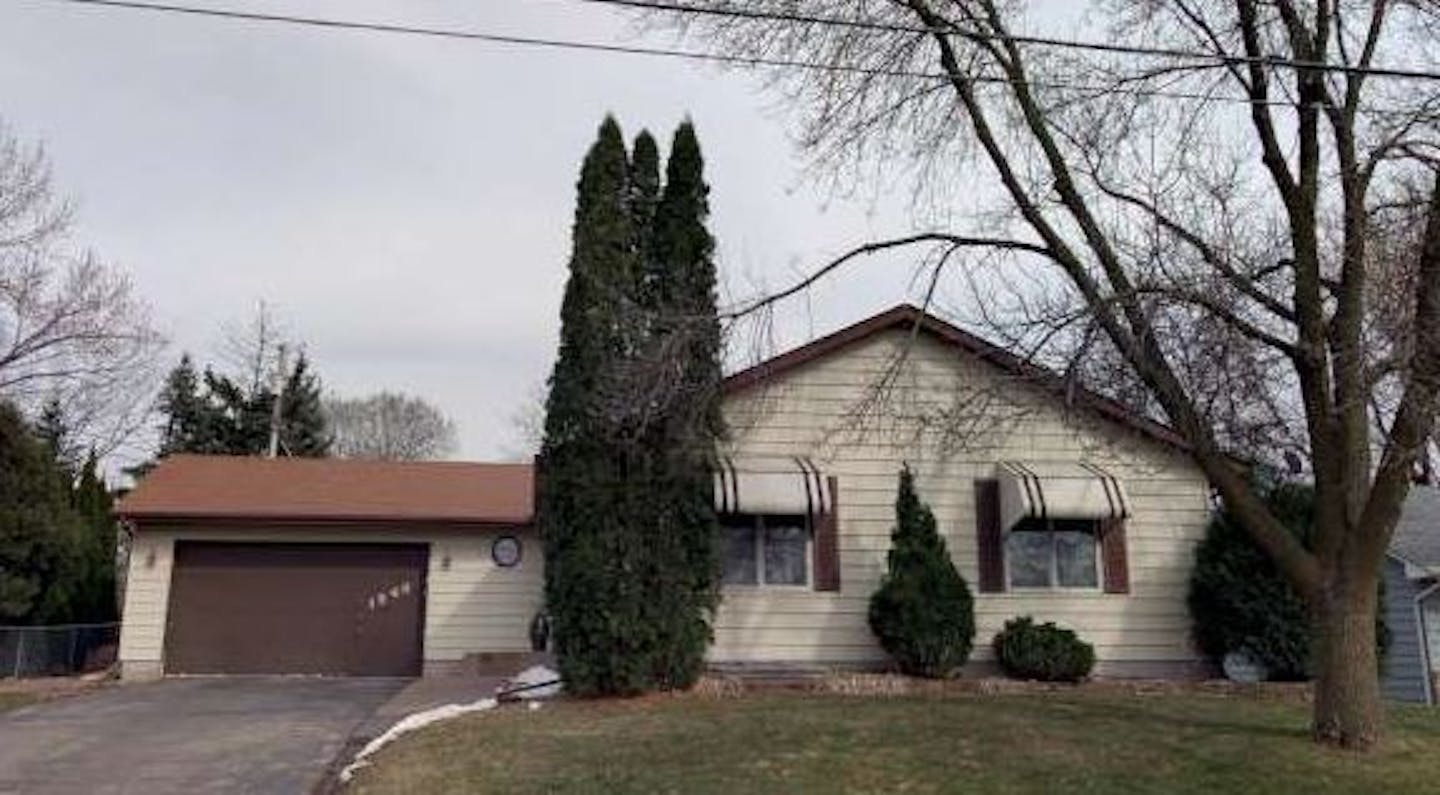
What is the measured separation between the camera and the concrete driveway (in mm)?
10938

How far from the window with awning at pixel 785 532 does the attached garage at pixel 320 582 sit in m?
5.68

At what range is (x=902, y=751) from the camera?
34.4 feet

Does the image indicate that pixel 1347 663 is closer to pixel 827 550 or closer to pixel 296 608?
pixel 827 550

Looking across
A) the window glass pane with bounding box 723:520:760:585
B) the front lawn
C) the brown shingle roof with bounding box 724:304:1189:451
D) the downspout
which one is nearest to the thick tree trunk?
the front lawn

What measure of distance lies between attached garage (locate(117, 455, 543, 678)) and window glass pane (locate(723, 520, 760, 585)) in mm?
5605

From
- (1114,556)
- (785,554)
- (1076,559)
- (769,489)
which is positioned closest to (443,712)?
(769,489)

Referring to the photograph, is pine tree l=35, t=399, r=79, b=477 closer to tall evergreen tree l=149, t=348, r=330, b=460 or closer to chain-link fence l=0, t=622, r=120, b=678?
tall evergreen tree l=149, t=348, r=330, b=460

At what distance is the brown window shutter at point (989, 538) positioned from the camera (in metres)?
16.4

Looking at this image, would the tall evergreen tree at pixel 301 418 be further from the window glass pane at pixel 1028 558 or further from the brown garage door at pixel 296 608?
the window glass pane at pixel 1028 558

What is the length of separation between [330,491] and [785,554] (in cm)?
915

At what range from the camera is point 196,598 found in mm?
20125

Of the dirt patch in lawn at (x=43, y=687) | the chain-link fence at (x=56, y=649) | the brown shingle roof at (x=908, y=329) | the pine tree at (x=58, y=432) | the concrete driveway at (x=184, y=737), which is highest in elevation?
the pine tree at (x=58, y=432)

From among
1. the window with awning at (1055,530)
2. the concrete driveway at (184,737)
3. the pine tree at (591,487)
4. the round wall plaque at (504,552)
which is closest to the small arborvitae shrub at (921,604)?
the window with awning at (1055,530)

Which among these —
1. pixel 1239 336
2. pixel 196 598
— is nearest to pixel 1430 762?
pixel 1239 336
